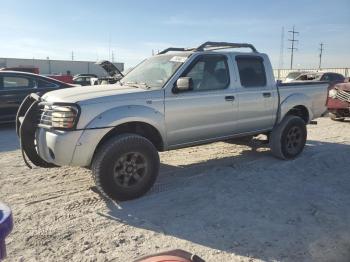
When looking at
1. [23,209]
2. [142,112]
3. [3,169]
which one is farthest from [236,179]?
[3,169]

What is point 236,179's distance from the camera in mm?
5996

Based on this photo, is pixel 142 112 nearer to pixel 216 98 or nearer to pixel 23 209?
pixel 216 98

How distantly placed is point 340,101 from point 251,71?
6.63 metres

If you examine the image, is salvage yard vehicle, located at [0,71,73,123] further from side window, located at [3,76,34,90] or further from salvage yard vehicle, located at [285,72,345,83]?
salvage yard vehicle, located at [285,72,345,83]

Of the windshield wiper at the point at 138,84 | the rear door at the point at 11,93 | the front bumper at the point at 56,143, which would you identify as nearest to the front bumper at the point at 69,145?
the front bumper at the point at 56,143

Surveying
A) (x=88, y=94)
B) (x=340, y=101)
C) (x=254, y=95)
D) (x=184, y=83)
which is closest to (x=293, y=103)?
(x=254, y=95)

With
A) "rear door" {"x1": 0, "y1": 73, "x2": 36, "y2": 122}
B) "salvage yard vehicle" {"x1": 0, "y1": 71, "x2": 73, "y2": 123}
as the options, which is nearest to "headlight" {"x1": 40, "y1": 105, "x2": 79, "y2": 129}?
"salvage yard vehicle" {"x1": 0, "y1": 71, "x2": 73, "y2": 123}

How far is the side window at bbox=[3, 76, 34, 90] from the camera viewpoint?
10336 millimetres

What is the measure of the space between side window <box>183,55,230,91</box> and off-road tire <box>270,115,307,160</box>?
155 cm

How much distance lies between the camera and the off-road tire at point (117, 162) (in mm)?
4797

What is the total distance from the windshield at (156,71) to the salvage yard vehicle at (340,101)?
7.56 metres

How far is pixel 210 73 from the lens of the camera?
614cm

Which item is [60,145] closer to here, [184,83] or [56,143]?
[56,143]

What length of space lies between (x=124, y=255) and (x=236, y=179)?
8.98ft
